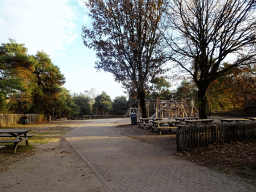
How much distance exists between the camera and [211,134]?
8445mm

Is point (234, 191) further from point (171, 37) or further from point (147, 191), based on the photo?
point (171, 37)

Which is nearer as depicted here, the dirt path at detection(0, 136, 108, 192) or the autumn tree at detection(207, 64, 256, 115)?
the dirt path at detection(0, 136, 108, 192)

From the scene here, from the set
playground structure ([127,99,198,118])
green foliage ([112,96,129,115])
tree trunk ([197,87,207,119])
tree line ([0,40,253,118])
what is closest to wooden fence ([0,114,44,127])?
tree line ([0,40,253,118])

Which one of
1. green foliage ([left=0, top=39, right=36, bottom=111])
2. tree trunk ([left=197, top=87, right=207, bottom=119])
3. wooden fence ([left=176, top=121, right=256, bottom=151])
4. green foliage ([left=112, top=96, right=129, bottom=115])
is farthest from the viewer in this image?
green foliage ([left=112, top=96, right=129, bottom=115])

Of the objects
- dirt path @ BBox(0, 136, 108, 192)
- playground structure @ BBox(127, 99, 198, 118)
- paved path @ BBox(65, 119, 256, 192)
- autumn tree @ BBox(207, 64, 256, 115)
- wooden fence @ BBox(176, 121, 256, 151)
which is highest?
autumn tree @ BBox(207, 64, 256, 115)

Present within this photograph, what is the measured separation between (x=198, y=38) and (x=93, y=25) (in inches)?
410

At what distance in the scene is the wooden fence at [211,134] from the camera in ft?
24.9

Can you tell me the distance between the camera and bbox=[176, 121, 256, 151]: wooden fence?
7.58m

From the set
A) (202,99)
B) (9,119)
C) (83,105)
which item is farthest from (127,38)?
(83,105)

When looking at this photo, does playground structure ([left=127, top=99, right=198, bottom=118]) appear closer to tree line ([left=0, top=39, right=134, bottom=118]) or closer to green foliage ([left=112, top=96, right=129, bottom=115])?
tree line ([left=0, top=39, right=134, bottom=118])

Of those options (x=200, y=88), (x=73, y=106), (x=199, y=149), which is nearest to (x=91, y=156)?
(x=199, y=149)

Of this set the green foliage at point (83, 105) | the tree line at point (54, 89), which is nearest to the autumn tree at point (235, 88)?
the tree line at point (54, 89)

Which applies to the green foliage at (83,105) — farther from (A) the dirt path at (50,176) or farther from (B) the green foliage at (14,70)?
(A) the dirt path at (50,176)

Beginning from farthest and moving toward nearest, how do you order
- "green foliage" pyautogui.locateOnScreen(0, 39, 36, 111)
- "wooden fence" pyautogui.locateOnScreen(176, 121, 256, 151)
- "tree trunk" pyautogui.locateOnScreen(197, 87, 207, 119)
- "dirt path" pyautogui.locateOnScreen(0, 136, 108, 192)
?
"green foliage" pyautogui.locateOnScreen(0, 39, 36, 111) → "tree trunk" pyautogui.locateOnScreen(197, 87, 207, 119) → "wooden fence" pyautogui.locateOnScreen(176, 121, 256, 151) → "dirt path" pyautogui.locateOnScreen(0, 136, 108, 192)
